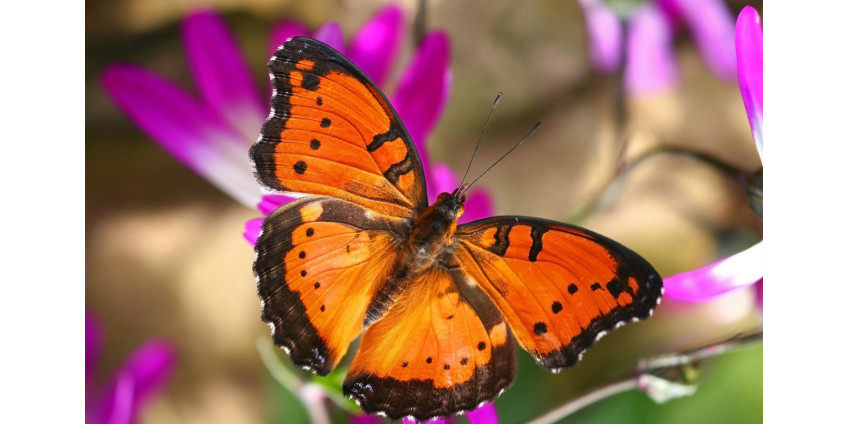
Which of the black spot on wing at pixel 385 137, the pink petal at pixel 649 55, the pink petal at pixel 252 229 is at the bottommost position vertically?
the pink petal at pixel 252 229

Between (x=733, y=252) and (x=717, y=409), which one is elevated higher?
(x=733, y=252)

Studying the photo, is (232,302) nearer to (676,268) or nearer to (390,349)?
(390,349)

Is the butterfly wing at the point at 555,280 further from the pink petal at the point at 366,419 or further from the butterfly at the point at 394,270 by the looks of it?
the pink petal at the point at 366,419

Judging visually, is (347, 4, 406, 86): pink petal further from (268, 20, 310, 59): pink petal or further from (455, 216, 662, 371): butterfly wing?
(455, 216, 662, 371): butterfly wing

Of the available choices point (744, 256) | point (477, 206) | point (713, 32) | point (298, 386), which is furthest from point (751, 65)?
point (298, 386)

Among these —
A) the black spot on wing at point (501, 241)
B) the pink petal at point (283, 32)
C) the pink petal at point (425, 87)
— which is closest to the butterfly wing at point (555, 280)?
the black spot on wing at point (501, 241)

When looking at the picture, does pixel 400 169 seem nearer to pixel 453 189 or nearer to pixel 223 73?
pixel 453 189
